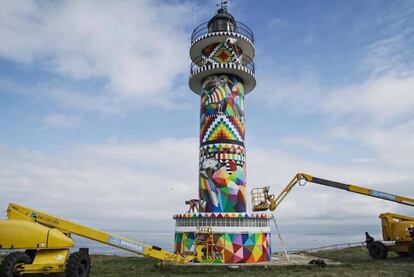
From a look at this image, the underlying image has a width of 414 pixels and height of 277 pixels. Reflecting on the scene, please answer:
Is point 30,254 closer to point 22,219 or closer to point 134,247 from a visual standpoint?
point 22,219

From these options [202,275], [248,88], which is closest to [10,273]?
[202,275]

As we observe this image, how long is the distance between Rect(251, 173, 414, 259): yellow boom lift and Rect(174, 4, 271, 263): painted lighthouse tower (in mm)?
1705

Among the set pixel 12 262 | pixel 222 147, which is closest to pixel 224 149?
pixel 222 147

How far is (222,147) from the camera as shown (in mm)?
25453

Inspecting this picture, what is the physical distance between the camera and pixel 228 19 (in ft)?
97.2

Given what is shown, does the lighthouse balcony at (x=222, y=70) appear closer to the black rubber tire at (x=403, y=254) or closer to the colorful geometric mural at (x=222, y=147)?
the colorful geometric mural at (x=222, y=147)

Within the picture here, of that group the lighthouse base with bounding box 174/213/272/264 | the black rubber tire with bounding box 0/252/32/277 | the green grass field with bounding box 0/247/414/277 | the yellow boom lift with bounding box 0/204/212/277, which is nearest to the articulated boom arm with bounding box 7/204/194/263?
the yellow boom lift with bounding box 0/204/212/277

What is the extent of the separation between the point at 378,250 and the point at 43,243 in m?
21.4

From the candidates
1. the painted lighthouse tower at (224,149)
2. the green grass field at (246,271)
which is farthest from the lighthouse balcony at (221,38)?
the green grass field at (246,271)

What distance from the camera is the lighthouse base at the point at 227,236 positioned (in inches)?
868

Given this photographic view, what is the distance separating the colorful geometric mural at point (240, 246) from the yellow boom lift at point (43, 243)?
7.64 m

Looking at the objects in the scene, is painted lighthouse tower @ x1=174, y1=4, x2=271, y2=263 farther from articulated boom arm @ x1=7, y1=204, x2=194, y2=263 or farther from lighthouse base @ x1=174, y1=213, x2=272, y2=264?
articulated boom arm @ x1=7, y1=204, x2=194, y2=263

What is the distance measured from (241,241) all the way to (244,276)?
5.86m

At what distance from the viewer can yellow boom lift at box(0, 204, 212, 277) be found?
12.0 metres
